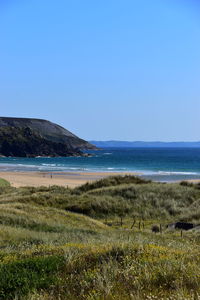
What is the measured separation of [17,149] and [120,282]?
16037cm

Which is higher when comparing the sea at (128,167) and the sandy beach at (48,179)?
the sea at (128,167)

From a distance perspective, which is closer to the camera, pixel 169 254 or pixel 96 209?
pixel 169 254

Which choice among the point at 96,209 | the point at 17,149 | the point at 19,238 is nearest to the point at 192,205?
the point at 96,209

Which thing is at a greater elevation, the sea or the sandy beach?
the sea

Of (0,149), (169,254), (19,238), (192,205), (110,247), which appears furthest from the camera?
(0,149)

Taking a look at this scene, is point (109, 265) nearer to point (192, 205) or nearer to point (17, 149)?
point (192, 205)

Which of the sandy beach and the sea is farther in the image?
the sea

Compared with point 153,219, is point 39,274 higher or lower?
higher

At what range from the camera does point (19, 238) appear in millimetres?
13039

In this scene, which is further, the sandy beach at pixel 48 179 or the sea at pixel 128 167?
the sea at pixel 128 167

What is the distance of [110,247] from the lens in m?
7.83

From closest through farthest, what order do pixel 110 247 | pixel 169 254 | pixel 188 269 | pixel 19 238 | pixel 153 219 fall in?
1. pixel 188 269
2. pixel 169 254
3. pixel 110 247
4. pixel 19 238
5. pixel 153 219

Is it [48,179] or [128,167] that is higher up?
[128,167]

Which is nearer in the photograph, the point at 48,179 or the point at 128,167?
the point at 48,179
